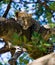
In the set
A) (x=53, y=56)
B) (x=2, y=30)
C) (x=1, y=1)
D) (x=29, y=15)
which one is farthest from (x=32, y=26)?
(x=53, y=56)

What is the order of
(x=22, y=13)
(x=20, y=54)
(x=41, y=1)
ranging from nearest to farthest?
1. (x=20, y=54)
2. (x=22, y=13)
3. (x=41, y=1)

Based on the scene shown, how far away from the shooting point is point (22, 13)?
8.11 ft

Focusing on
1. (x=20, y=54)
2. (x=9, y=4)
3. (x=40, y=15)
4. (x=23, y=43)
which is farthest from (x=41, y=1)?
(x=23, y=43)

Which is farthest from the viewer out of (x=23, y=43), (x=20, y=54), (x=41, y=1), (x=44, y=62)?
(x=41, y=1)

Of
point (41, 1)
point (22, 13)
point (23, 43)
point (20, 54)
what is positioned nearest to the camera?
point (23, 43)

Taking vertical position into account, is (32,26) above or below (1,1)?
below

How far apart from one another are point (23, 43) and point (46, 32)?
741 millimetres

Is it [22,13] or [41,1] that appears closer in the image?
[22,13]

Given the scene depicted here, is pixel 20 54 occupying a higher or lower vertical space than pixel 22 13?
lower

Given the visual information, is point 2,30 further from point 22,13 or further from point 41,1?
point 41,1

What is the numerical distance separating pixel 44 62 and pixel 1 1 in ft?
6.57

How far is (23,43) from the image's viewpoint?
1828 millimetres

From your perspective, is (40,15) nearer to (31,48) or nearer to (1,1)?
(1,1)

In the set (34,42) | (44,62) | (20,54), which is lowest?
(20,54)
